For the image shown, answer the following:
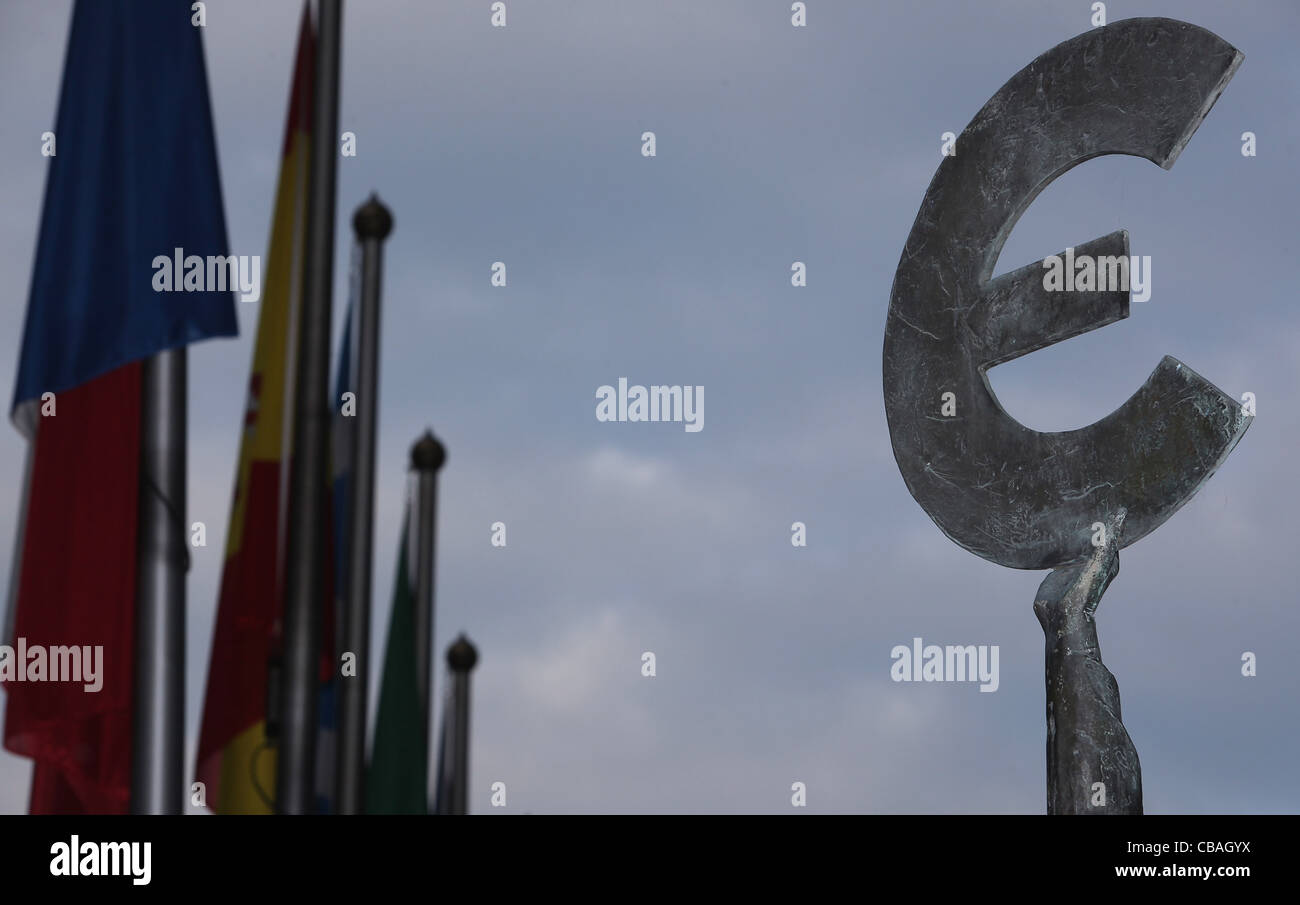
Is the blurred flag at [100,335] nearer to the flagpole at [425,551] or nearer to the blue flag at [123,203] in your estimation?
the blue flag at [123,203]

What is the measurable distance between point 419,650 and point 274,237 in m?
4.61

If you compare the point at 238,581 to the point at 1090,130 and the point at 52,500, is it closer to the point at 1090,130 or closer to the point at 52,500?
the point at 52,500

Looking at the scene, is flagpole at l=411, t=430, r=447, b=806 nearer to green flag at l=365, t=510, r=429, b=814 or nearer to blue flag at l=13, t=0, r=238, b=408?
green flag at l=365, t=510, r=429, b=814

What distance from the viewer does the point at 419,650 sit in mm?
14367

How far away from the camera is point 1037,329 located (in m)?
10.4

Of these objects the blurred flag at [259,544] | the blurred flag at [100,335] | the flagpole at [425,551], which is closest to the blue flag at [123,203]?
the blurred flag at [100,335]

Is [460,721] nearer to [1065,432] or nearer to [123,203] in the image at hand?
[123,203]

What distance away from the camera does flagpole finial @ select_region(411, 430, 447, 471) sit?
14.7 meters

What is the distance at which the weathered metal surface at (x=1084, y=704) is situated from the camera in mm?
9516
